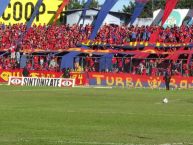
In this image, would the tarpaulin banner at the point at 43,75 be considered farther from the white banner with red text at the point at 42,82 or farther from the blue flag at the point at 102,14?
the blue flag at the point at 102,14

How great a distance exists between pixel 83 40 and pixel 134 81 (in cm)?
1048

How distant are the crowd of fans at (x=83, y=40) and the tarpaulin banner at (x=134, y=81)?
54 cm

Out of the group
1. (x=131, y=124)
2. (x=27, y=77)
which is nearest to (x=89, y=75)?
(x=27, y=77)

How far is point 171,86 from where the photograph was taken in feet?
174

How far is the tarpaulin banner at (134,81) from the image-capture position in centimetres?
5284

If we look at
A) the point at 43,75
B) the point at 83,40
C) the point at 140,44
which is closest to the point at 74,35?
the point at 83,40

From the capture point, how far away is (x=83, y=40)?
63219 mm

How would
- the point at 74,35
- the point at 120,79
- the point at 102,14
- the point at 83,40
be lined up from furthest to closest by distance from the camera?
the point at 74,35 → the point at 83,40 → the point at 102,14 → the point at 120,79

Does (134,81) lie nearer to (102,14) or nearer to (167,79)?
(167,79)

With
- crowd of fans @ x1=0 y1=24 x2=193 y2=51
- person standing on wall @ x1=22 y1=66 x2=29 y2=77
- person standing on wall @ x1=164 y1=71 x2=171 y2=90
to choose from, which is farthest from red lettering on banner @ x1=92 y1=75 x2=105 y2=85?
person standing on wall @ x1=164 y1=71 x2=171 y2=90

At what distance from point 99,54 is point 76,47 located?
4093mm

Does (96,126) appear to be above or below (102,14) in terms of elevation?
below

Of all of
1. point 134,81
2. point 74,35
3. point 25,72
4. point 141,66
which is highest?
point 74,35

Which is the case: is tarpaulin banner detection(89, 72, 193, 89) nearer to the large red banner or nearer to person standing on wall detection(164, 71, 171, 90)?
the large red banner
